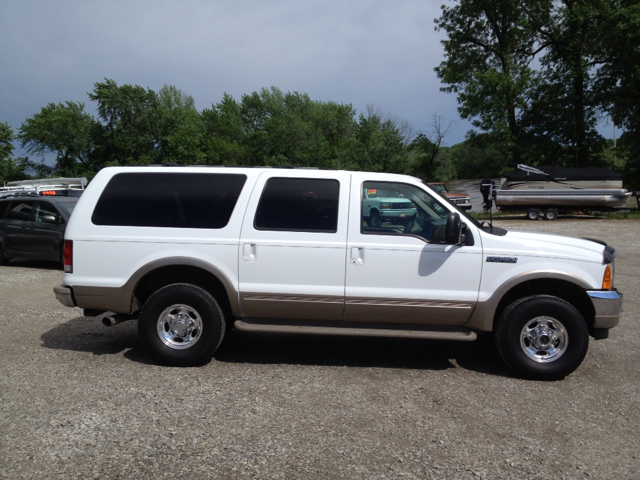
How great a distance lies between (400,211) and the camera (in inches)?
206

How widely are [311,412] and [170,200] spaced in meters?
2.60

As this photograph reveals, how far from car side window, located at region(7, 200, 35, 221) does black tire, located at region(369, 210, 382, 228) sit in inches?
387

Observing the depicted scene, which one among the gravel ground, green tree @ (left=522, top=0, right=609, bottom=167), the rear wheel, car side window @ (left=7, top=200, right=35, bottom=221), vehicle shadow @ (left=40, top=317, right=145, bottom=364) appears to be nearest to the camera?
the gravel ground

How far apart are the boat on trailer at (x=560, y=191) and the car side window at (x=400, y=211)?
887 inches

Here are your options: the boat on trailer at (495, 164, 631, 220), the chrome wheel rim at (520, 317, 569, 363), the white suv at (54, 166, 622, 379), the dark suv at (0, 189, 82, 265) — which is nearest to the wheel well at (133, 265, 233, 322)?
the white suv at (54, 166, 622, 379)

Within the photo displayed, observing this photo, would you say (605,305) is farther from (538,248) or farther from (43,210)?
(43,210)

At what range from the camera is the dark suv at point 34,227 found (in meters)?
11.5

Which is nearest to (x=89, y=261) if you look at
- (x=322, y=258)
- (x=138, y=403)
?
(x=138, y=403)

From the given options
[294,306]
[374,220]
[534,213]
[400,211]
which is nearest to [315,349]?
[294,306]

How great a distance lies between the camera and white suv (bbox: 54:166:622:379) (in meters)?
5.02

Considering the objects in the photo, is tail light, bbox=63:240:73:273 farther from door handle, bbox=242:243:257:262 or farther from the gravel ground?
door handle, bbox=242:243:257:262

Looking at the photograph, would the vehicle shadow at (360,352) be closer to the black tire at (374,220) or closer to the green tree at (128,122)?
the black tire at (374,220)

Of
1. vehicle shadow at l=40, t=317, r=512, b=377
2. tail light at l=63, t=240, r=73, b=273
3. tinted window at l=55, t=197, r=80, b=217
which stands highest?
tinted window at l=55, t=197, r=80, b=217

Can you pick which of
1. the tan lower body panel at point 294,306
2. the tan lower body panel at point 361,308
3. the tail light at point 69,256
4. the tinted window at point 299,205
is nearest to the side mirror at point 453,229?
the tan lower body panel at point 361,308
